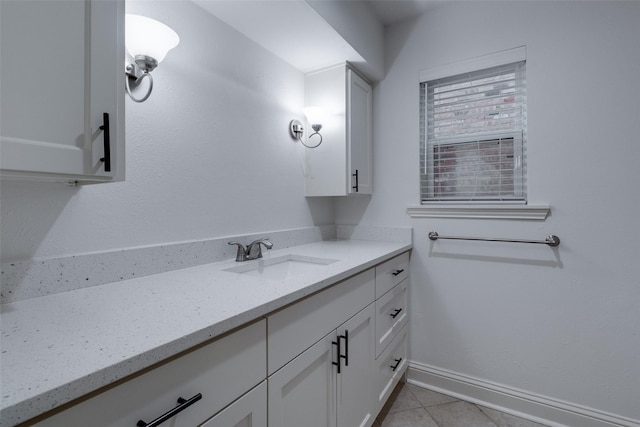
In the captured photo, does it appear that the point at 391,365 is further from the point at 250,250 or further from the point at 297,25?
the point at 297,25

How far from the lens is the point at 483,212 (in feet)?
5.85

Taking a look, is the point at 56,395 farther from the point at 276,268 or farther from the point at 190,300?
the point at 276,268

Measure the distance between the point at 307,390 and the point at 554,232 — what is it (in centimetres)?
153

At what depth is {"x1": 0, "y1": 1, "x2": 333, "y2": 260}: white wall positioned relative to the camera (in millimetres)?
938

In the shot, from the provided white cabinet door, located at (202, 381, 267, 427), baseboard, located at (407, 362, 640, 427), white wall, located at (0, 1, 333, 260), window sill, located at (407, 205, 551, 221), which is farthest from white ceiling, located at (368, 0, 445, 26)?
baseboard, located at (407, 362, 640, 427)

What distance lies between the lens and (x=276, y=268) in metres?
1.53

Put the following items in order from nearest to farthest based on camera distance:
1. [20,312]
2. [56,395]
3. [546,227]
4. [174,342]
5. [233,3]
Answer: [56,395] < [174,342] < [20,312] < [233,3] < [546,227]

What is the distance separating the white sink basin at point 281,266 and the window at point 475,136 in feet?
3.06

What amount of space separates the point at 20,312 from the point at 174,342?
20.0 inches

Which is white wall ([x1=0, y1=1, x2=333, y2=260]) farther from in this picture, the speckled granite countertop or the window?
the window

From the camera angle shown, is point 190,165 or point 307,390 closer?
point 307,390

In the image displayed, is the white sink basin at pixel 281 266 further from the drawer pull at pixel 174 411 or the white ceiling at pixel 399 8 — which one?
the white ceiling at pixel 399 8

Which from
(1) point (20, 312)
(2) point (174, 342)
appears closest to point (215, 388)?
(2) point (174, 342)

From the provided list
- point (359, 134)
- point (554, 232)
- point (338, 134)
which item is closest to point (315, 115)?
point (338, 134)
